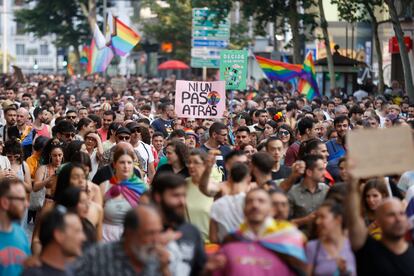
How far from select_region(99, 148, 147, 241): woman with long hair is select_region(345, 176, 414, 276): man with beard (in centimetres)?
246

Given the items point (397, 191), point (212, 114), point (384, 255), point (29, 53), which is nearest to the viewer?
point (384, 255)

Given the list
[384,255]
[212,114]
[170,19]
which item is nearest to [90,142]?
[212,114]

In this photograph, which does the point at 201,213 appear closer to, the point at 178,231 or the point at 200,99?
the point at 178,231

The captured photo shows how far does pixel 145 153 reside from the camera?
1554cm

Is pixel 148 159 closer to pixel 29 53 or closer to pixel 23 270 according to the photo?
pixel 23 270

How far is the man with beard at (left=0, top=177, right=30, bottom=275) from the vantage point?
8547 millimetres

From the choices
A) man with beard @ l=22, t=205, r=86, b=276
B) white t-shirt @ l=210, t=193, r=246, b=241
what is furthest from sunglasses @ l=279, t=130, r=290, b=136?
man with beard @ l=22, t=205, r=86, b=276

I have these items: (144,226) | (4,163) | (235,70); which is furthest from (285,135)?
(144,226)

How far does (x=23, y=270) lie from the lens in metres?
7.93

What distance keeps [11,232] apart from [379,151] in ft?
7.73

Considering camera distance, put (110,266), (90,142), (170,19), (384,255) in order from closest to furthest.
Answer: (110,266) < (384,255) < (90,142) < (170,19)

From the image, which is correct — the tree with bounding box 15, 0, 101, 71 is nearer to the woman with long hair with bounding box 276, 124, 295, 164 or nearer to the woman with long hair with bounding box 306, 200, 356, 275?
the woman with long hair with bounding box 276, 124, 295, 164

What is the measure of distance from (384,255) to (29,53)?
131019mm

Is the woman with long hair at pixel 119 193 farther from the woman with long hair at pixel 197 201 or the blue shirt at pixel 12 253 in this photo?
the blue shirt at pixel 12 253
